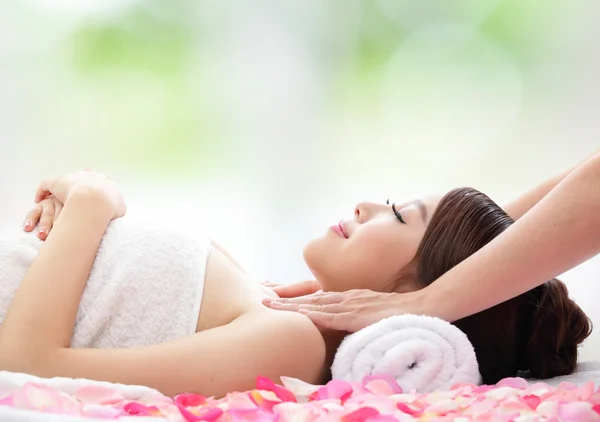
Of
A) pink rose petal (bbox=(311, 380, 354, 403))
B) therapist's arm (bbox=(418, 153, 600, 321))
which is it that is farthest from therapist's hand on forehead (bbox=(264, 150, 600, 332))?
pink rose petal (bbox=(311, 380, 354, 403))

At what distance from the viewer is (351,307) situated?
1.41 m

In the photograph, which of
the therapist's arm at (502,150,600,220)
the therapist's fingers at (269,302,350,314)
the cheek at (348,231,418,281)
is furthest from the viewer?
the therapist's arm at (502,150,600,220)

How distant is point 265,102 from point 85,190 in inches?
63.4

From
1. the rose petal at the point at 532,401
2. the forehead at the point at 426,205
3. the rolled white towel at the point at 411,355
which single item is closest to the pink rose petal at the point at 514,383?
the rolled white towel at the point at 411,355

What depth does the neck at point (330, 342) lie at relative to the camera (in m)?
1.41

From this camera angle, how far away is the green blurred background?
104 inches

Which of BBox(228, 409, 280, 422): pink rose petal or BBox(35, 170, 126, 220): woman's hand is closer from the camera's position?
BBox(228, 409, 280, 422): pink rose petal

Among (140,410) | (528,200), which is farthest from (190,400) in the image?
(528,200)

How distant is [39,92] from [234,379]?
1910mm

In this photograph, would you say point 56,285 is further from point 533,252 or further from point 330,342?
point 533,252

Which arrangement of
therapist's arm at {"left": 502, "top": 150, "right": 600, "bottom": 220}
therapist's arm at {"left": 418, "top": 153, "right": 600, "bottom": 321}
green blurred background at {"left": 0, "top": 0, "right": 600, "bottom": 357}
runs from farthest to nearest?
green blurred background at {"left": 0, "top": 0, "right": 600, "bottom": 357} → therapist's arm at {"left": 502, "top": 150, "right": 600, "bottom": 220} → therapist's arm at {"left": 418, "top": 153, "right": 600, "bottom": 321}

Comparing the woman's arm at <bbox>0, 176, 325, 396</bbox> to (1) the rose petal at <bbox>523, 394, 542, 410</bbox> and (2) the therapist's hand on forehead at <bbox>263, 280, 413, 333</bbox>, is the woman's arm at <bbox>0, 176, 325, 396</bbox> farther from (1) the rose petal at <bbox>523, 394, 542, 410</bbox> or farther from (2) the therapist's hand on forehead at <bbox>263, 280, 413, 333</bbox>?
(1) the rose petal at <bbox>523, 394, 542, 410</bbox>

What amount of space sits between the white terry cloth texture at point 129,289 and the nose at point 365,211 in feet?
1.49

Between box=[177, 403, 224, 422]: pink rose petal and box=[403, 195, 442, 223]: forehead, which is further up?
box=[403, 195, 442, 223]: forehead
